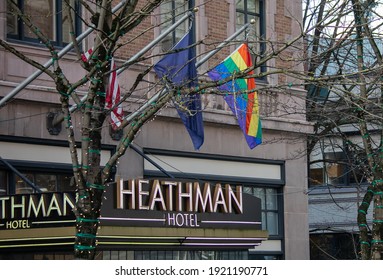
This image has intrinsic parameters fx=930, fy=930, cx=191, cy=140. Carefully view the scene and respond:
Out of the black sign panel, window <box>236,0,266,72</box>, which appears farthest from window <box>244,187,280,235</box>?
the black sign panel

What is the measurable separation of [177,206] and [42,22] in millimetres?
4884

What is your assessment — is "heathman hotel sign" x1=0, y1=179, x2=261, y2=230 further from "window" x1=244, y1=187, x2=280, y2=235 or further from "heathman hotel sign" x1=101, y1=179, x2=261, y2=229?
"window" x1=244, y1=187, x2=280, y2=235

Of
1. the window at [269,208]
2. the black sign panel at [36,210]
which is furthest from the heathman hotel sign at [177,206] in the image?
the window at [269,208]

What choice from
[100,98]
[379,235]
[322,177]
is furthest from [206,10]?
[322,177]

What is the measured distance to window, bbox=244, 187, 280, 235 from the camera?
22.3m

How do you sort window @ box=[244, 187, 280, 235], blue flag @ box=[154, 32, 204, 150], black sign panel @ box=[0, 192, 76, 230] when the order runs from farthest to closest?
window @ box=[244, 187, 280, 235], blue flag @ box=[154, 32, 204, 150], black sign panel @ box=[0, 192, 76, 230]

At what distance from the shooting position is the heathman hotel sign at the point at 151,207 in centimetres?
1423

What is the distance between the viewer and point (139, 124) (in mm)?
11766

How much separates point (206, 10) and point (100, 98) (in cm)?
946

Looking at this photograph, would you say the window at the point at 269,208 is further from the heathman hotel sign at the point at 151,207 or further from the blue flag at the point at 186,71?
the blue flag at the point at 186,71

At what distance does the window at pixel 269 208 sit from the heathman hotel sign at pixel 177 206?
501 centimetres

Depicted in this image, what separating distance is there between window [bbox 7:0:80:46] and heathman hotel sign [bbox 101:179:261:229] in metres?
4.24

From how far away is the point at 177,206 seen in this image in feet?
51.6
